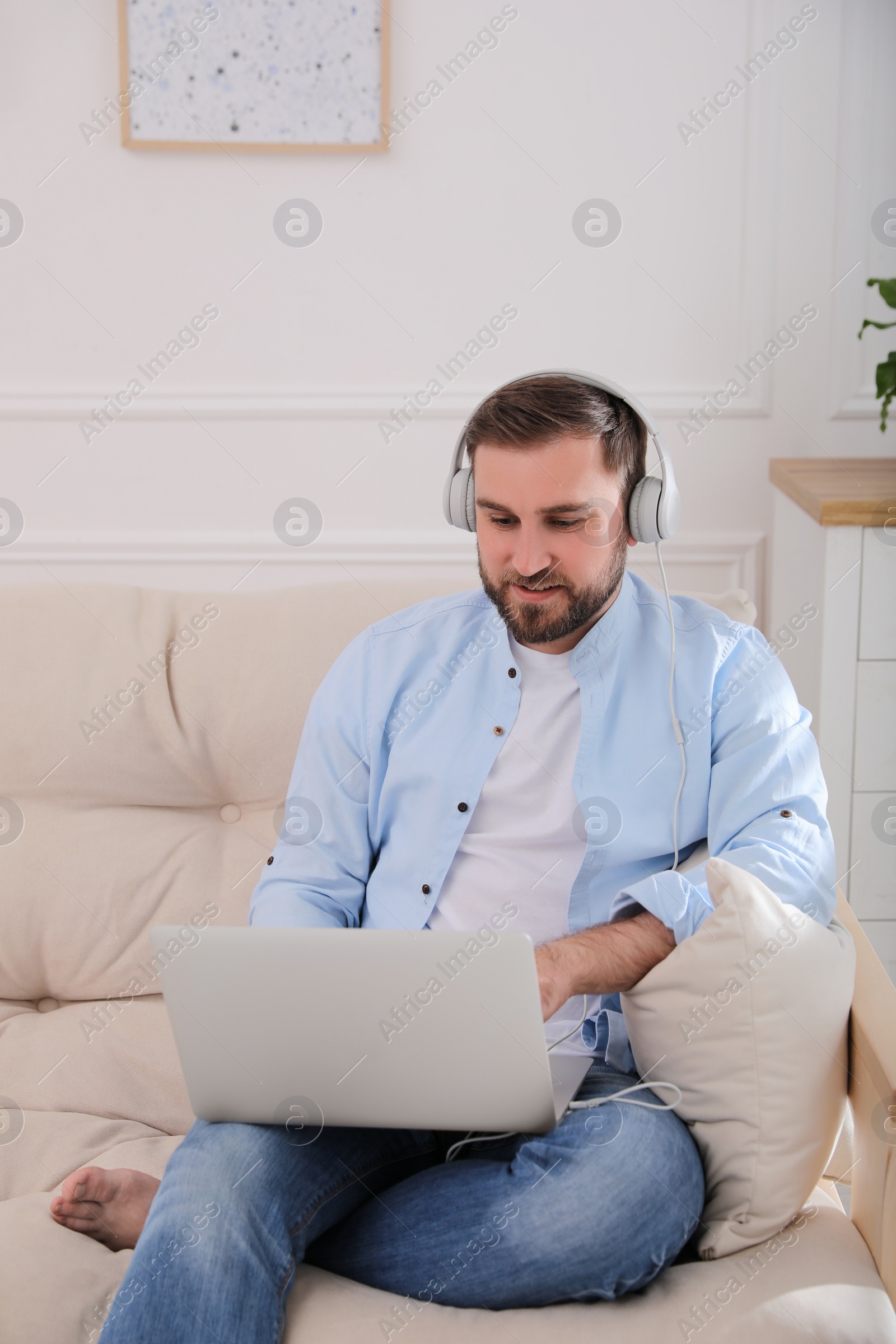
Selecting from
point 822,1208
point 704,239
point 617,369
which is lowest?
point 822,1208

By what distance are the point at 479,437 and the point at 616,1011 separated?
0.68m

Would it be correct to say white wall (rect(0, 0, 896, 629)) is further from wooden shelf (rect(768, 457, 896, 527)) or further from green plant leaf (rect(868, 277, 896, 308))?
green plant leaf (rect(868, 277, 896, 308))

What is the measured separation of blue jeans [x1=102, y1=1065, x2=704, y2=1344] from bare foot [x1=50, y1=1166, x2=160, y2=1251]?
5.3 inches

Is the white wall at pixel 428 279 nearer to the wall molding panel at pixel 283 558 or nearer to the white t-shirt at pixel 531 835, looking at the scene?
the wall molding panel at pixel 283 558

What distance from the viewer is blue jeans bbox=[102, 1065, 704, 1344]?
0.97 meters

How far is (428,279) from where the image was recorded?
235 centimetres

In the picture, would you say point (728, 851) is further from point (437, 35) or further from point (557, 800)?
point (437, 35)

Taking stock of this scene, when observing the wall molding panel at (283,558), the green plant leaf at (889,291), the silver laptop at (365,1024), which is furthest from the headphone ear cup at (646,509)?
the wall molding panel at (283,558)

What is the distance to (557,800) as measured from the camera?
1.36 metres

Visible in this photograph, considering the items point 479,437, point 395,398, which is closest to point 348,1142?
point 479,437

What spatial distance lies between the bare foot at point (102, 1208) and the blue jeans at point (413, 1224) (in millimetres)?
135

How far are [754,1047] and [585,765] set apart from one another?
0.38 m

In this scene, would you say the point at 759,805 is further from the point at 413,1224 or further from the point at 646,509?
the point at 413,1224

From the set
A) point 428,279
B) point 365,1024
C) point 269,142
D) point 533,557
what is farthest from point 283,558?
point 365,1024
